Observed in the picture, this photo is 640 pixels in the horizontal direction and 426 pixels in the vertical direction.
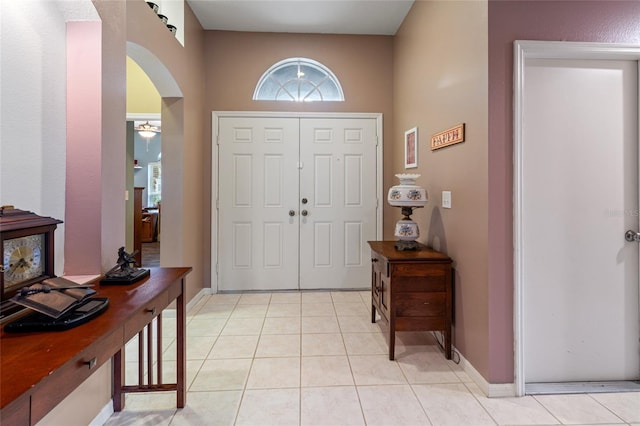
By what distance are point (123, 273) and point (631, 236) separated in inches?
112

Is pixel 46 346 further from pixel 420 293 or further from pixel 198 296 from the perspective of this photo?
pixel 198 296

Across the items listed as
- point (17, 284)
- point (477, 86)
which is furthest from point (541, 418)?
point (17, 284)

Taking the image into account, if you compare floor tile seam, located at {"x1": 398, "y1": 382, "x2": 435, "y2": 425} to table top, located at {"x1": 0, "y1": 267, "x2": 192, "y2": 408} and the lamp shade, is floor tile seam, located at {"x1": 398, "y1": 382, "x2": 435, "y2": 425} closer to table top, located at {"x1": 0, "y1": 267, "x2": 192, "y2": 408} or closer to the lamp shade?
the lamp shade

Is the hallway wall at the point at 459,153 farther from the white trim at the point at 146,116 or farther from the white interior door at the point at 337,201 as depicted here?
the white trim at the point at 146,116

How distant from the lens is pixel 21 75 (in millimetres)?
1325

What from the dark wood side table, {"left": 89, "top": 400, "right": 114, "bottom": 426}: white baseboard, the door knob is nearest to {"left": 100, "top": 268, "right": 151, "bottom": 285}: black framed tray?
{"left": 89, "top": 400, "right": 114, "bottom": 426}: white baseboard

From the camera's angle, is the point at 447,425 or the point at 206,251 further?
the point at 206,251

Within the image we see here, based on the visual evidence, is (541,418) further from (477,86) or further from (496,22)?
(496,22)

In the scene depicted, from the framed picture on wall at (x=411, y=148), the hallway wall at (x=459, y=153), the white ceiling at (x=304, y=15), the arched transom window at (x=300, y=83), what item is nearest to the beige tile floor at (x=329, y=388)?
the hallway wall at (x=459, y=153)

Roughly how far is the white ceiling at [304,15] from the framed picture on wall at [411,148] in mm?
1285

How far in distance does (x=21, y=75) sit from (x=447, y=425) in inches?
101

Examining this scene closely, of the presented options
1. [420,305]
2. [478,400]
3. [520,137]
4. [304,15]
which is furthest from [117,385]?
[304,15]

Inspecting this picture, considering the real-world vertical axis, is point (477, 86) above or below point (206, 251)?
above

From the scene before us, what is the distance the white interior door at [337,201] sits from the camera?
3.68 metres
